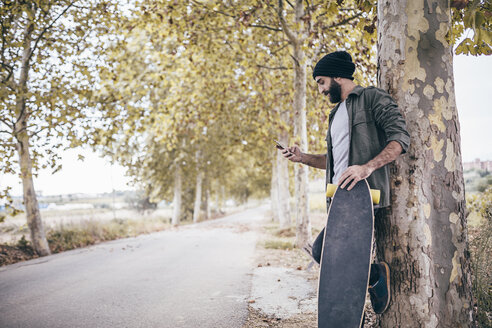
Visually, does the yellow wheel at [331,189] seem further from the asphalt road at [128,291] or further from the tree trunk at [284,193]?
the tree trunk at [284,193]

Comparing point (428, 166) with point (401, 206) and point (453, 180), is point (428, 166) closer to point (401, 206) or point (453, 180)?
point (453, 180)

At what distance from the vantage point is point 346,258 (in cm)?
236

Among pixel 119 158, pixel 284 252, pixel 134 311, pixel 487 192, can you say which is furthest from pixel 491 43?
pixel 119 158

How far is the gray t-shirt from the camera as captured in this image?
2.66 meters

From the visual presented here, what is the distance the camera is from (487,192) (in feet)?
15.5

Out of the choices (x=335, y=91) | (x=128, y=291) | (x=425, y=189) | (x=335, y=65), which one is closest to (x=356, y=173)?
(x=425, y=189)

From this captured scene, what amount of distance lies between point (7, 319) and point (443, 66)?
5.49 metres

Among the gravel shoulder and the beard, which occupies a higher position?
the beard

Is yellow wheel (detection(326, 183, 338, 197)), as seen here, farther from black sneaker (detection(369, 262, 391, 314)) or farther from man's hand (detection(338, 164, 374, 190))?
black sneaker (detection(369, 262, 391, 314))

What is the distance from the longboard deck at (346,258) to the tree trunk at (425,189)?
36 centimetres

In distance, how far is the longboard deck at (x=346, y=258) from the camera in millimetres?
2273

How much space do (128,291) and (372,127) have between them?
14.9 ft

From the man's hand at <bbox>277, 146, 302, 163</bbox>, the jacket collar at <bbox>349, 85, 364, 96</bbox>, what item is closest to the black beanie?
the jacket collar at <bbox>349, 85, 364, 96</bbox>

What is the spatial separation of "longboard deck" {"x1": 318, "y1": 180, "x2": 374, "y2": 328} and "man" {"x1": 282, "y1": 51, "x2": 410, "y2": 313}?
15 cm
